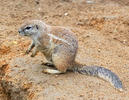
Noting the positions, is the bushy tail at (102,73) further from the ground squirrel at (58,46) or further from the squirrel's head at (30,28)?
the squirrel's head at (30,28)

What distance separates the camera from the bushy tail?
546 centimetres

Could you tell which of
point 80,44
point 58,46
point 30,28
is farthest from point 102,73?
point 80,44

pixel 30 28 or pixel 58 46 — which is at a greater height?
pixel 30 28

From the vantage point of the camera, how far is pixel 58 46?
563 cm

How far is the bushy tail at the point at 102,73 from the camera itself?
5.46m

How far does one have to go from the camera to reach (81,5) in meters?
9.43

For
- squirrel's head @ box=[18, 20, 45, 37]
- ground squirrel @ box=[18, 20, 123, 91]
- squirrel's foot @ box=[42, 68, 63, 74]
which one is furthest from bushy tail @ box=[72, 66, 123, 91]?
squirrel's head @ box=[18, 20, 45, 37]

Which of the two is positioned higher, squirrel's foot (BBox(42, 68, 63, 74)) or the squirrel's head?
the squirrel's head

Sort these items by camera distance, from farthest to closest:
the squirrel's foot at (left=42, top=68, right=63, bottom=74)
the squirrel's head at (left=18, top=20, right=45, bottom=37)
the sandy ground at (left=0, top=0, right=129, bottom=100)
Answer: the squirrel's foot at (left=42, top=68, right=63, bottom=74)
the squirrel's head at (left=18, top=20, right=45, bottom=37)
the sandy ground at (left=0, top=0, right=129, bottom=100)

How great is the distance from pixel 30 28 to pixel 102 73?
1.39 m

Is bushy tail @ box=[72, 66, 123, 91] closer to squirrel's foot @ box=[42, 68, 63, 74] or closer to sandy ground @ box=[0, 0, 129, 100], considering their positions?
sandy ground @ box=[0, 0, 129, 100]

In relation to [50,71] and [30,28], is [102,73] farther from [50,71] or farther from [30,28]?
[30,28]

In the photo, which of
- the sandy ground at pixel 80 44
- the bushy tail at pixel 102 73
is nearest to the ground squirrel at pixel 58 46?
the bushy tail at pixel 102 73

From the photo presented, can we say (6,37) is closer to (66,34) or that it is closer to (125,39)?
(66,34)
